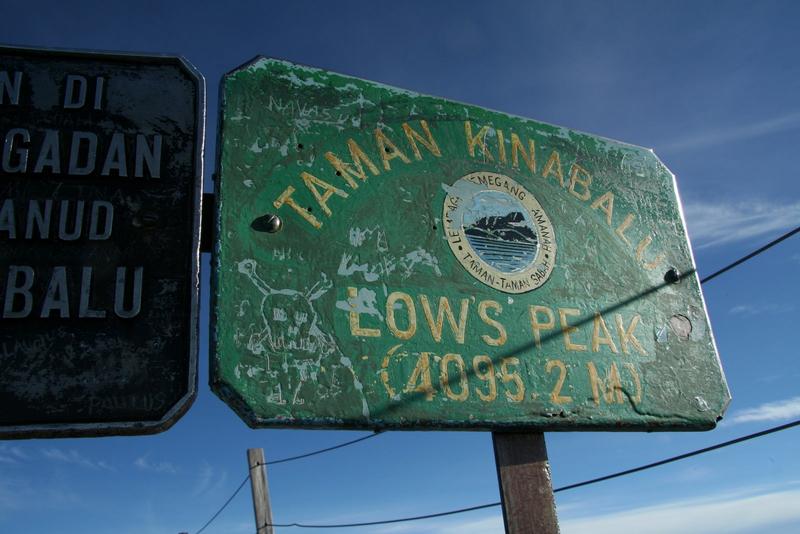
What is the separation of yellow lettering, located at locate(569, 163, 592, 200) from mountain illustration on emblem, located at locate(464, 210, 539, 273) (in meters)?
0.49

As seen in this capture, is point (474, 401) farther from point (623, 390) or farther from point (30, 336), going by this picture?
point (30, 336)

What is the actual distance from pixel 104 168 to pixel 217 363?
1.06 m

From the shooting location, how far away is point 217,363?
2934mm

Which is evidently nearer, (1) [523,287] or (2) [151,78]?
(2) [151,78]

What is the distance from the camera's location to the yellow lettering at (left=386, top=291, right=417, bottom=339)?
3352 millimetres

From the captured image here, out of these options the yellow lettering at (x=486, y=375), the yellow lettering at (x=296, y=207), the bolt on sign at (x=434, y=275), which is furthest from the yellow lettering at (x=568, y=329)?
the yellow lettering at (x=296, y=207)

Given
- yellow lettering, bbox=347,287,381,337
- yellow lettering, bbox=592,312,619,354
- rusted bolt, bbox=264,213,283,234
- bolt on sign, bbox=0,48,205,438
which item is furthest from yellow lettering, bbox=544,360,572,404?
bolt on sign, bbox=0,48,205,438

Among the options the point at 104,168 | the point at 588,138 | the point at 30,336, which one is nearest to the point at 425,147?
the point at 588,138

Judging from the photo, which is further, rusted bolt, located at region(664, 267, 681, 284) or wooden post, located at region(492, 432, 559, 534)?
rusted bolt, located at region(664, 267, 681, 284)

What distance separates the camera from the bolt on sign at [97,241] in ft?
9.37

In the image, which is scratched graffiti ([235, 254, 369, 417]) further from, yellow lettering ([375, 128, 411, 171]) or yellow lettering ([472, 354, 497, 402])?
yellow lettering ([375, 128, 411, 171])

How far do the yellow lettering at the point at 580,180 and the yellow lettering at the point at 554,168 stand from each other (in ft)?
0.23

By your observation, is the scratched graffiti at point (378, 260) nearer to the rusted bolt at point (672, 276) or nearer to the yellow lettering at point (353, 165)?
the yellow lettering at point (353, 165)

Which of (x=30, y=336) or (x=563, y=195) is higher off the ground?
(x=563, y=195)
